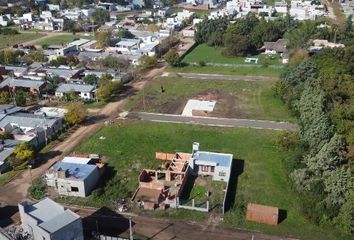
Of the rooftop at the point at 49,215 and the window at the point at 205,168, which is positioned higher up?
the rooftop at the point at 49,215

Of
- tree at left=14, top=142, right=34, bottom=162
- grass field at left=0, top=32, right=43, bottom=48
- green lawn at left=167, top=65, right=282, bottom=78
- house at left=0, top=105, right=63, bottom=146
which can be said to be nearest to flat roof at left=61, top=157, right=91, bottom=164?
tree at left=14, top=142, right=34, bottom=162

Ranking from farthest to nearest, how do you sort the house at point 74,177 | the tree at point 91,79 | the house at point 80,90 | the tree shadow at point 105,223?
the tree at point 91,79 < the house at point 80,90 < the house at point 74,177 < the tree shadow at point 105,223

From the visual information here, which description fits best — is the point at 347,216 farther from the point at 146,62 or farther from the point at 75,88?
the point at 146,62

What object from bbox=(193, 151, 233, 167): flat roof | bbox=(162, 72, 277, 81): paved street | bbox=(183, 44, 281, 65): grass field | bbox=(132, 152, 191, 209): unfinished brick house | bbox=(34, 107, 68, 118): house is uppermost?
bbox=(183, 44, 281, 65): grass field

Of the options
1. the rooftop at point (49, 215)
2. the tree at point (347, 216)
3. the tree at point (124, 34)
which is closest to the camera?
the rooftop at point (49, 215)

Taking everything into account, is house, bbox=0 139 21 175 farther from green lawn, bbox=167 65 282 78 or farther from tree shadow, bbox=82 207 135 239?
green lawn, bbox=167 65 282 78

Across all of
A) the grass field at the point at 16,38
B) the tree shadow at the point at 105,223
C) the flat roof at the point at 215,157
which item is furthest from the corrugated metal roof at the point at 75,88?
the grass field at the point at 16,38

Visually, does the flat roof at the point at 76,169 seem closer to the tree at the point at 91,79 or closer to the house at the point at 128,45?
the tree at the point at 91,79

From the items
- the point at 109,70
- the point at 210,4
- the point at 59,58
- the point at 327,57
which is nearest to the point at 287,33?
the point at 327,57
